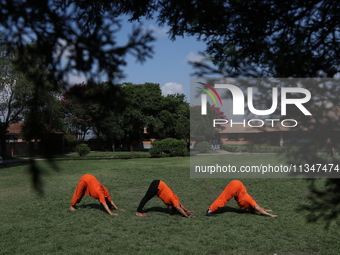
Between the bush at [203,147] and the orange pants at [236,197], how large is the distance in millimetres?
21826

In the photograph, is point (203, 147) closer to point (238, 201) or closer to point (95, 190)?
point (238, 201)

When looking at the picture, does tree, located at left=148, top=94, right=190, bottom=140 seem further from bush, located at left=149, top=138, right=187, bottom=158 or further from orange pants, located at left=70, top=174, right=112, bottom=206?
orange pants, located at left=70, top=174, right=112, bottom=206

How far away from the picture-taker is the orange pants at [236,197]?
8.34 metres

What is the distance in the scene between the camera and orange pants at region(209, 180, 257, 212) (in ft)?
27.4

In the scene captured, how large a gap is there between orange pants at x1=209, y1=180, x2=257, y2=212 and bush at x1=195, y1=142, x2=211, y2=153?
21.8 meters

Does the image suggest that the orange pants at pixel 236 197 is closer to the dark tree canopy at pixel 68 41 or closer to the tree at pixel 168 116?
the dark tree canopy at pixel 68 41

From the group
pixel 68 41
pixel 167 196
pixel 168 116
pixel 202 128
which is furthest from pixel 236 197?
pixel 168 116

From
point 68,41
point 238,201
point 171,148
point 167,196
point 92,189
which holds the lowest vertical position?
point 238,201

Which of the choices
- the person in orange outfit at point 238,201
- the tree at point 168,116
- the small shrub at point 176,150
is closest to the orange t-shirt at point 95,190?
the person in orange outfit at point 238,201

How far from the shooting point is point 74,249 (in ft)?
19.4

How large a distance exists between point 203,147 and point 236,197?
22133 mm

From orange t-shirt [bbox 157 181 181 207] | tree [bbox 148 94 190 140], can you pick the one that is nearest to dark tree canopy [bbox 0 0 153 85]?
orange t-shirt [bbox 157 181 181 207]

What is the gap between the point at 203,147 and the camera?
3058cm

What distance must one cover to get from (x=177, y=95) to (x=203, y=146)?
21.9 m
